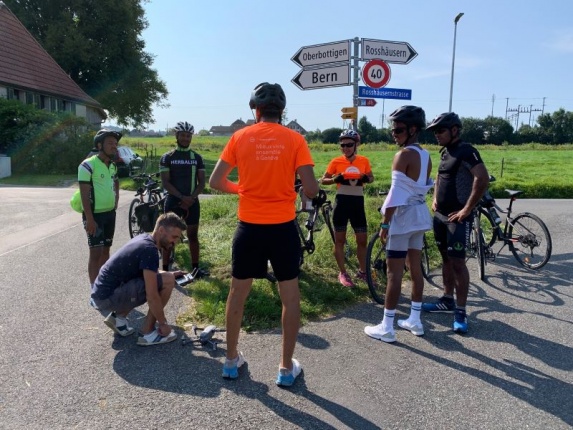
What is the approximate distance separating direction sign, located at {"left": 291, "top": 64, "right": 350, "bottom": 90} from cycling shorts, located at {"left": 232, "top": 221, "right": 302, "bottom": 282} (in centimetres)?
459

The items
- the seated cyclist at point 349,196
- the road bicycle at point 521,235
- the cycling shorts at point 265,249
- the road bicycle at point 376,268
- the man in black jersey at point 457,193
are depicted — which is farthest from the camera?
the road bicycle at point 521,235

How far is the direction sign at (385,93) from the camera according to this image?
7359 mm

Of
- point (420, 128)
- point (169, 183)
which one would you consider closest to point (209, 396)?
point (420, 128)

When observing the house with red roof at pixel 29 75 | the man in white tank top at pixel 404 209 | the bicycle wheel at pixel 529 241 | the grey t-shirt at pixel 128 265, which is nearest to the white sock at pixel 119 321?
the grey t-shirt at pixel 128 265

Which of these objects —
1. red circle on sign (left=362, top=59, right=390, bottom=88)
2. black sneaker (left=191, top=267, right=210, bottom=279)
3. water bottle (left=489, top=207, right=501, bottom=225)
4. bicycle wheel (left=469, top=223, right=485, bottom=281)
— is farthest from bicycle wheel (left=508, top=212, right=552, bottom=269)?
black sneaker (left=191, top=267, right=210, bottom=279)

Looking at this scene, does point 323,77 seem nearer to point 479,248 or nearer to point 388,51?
point 388,51

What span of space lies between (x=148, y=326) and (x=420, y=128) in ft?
9.68

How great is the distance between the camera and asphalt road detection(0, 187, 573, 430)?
9.96 ft

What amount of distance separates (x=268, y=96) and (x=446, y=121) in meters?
2.02

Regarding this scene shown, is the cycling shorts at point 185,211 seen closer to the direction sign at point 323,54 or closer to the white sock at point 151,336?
the white sock at point 151,336

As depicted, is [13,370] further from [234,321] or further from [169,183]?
[169,183]

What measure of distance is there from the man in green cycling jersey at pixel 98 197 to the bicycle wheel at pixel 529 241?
5443 millimetres

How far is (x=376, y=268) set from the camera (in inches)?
212

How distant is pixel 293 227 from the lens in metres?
3.38
